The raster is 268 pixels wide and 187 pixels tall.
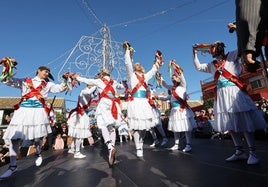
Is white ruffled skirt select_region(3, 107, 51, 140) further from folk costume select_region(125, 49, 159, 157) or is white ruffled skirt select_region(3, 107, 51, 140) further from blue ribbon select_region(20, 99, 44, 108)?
folk costume select_region(125, 49, 159, 157)

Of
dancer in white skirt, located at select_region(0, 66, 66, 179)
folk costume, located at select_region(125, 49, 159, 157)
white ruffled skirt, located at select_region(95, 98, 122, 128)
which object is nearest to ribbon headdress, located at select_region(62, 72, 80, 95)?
dancer in white skirt, located at select_region(0, 66, 66, 179)

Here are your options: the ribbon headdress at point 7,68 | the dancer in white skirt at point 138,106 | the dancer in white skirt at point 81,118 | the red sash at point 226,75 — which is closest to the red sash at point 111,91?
the dancer in white skirt at point 138,106

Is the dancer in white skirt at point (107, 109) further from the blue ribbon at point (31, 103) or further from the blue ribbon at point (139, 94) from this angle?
the blue ribbon at point (31, 103)

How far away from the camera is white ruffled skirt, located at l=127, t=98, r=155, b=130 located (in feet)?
13.6

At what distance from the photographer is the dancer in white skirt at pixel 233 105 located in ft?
9.81

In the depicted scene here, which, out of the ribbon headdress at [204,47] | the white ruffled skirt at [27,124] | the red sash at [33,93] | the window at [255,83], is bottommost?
the white ruffled skirt at [27,124]

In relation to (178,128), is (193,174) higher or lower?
lower

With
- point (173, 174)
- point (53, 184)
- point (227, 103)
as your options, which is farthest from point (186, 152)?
point (53, 184)

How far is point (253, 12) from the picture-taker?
1195 millimetres

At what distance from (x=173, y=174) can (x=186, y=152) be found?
6.48 feet

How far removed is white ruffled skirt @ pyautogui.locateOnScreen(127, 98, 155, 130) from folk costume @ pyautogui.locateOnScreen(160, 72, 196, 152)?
40.8 inches

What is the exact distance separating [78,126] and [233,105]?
3846 mm

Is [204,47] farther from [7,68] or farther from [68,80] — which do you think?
[7,68]

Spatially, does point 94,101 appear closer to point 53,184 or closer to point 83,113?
point 83,113
